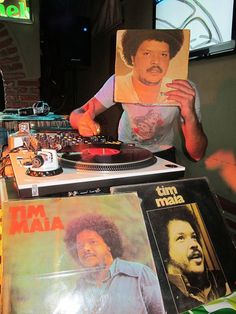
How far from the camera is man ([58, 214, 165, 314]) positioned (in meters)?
0.47

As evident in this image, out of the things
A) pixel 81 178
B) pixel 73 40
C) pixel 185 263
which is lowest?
pixel 185 263

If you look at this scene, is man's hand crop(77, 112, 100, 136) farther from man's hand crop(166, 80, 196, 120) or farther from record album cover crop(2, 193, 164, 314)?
record album cover crop(2, 193, 164, 314)

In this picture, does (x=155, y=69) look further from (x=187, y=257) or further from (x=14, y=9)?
(x=14, y=9)

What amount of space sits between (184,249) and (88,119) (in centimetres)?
81

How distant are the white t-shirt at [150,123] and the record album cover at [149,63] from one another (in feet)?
0.76

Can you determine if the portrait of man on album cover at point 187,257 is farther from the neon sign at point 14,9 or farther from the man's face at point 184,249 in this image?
the neon sign at point 14,9

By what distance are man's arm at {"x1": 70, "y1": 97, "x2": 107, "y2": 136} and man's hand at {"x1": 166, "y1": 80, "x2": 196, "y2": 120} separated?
371 millimetres

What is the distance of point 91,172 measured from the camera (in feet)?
2.25

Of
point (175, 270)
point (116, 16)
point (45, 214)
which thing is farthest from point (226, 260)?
point (116, 16)

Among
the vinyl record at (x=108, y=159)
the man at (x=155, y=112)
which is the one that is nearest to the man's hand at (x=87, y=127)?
the man at (x=155, y=112)

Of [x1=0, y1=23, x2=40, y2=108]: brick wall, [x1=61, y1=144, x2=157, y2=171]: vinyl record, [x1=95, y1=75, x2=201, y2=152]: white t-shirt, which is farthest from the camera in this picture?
[x1=0, y1=23, x2=40, y2=108]: brick wall

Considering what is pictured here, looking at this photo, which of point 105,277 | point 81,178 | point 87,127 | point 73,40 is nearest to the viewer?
point 105,277

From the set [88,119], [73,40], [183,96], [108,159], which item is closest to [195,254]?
[108,159]

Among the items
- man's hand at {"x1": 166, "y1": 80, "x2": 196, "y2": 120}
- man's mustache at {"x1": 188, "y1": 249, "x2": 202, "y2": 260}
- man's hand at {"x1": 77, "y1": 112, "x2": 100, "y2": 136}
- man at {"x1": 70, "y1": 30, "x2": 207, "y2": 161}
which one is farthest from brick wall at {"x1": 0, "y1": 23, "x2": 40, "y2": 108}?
man's mustache at {"x1": 188, "y1": 249, "x2": 202, "y2": 260}
